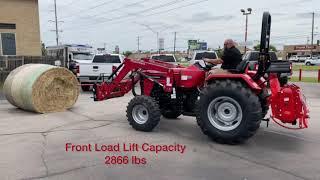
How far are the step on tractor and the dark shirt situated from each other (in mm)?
216

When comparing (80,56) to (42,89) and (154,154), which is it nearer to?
(42,89)

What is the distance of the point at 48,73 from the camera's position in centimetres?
1102

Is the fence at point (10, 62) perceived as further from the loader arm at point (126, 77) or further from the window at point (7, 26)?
the loader arm at point (126, 77)

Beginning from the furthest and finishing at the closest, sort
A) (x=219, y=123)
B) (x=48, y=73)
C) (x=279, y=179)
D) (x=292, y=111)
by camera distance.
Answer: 1. (x=48, y=73)
2. (x=219, y=123)
3. (x=292, y=111)
4. (x=279, y=179)

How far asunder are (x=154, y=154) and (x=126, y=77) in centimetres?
348

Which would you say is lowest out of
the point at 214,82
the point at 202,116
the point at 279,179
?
the point at 279,179

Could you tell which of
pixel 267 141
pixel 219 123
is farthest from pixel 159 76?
pixel 267 141

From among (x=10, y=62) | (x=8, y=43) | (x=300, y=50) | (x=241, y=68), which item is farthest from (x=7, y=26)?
(x=300, y=50)

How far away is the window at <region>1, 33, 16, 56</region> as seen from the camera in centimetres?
2308

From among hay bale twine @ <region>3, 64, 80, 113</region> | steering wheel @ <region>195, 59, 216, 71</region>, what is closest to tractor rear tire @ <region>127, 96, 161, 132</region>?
steering wheel @ <region>195, 59, 216, 71</region>

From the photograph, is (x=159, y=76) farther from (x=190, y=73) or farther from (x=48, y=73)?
(x=48, y=73)

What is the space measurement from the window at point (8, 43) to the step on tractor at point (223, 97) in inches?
665

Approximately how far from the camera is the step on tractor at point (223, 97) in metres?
6.64

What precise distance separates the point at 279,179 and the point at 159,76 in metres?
4.19
